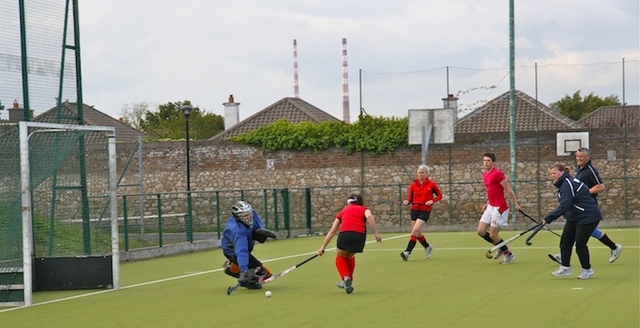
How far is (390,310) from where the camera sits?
13578 mm

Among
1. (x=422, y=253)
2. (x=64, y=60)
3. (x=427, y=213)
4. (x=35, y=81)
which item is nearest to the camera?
(x=35, y=81)

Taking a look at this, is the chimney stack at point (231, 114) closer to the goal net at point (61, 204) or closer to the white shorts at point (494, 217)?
the white shorts at point (494, 217)

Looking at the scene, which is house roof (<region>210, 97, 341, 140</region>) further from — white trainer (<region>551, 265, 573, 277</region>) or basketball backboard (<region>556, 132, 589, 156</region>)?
white trainer (<region>551, 265, 573, 277</region>)

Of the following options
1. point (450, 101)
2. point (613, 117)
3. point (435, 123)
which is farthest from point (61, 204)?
point (613, 117)

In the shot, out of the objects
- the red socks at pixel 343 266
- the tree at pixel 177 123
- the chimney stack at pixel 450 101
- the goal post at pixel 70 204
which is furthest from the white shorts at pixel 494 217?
the tree at pixel 177 123

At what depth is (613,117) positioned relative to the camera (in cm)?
4912

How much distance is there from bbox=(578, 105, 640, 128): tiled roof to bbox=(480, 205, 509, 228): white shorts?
20.5 m

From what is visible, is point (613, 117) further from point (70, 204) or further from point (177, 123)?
point (177, 123)

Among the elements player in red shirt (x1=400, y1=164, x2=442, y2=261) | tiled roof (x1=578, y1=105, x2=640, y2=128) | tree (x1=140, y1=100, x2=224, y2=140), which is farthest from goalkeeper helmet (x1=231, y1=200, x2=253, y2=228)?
tree (x1=140, y1=100, x2=224, y2=140)

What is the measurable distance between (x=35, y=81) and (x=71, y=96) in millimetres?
1374

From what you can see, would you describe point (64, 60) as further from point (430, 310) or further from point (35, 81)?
point (430, 310)

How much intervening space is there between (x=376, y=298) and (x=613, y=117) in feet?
119

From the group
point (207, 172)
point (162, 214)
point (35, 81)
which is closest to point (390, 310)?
point (35, 81)

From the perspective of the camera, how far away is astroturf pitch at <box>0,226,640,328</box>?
12.7 metres
